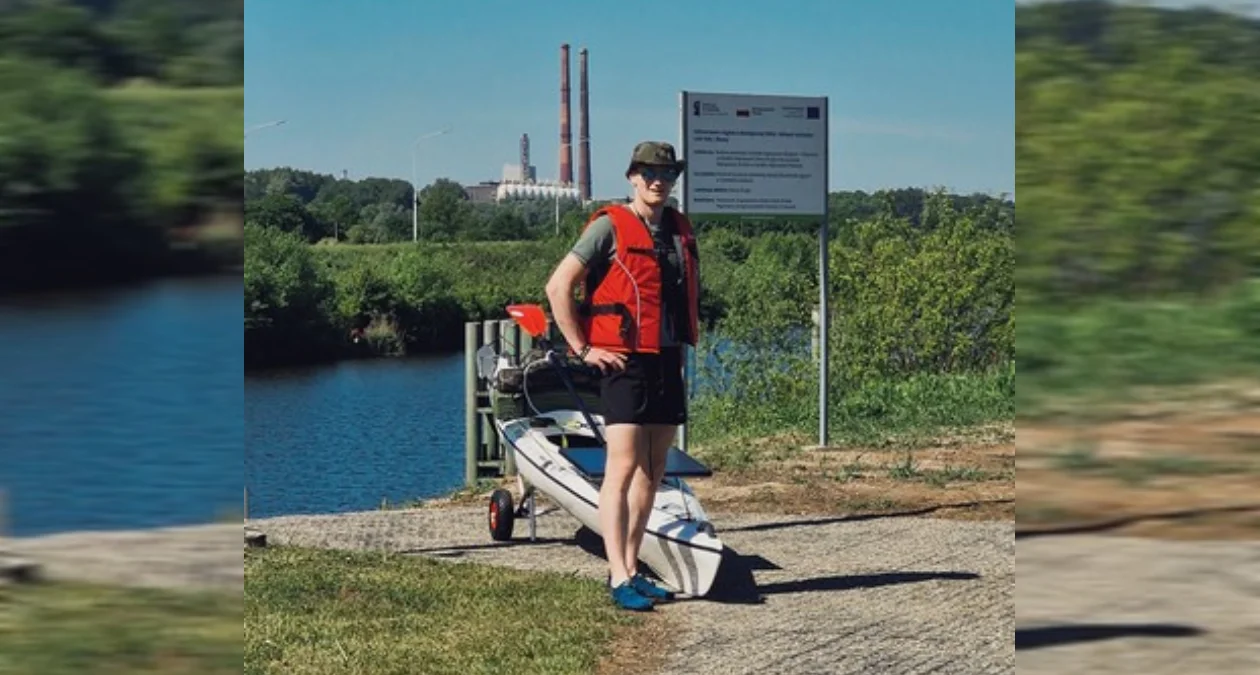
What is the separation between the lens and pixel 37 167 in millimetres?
2330

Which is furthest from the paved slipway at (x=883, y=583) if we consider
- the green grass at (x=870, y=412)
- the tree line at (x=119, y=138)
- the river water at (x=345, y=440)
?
the green grass at (x=870, y=412)

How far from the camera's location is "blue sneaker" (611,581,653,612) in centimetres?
602

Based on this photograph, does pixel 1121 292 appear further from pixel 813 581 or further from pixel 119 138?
pixel 813 581

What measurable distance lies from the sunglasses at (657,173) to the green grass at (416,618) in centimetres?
134

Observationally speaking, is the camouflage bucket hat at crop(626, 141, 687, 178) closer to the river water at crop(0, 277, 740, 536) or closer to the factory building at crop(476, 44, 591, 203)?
the river water at crop(0, 277, 740, 536)

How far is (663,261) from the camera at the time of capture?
5.86 meters

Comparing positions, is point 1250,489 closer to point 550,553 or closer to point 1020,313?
point 1020,313

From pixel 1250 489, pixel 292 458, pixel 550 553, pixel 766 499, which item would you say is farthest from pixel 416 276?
pixel 1250 489

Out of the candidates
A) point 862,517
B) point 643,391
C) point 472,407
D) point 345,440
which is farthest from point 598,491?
point 345,440

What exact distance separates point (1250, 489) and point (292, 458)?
1059 cm

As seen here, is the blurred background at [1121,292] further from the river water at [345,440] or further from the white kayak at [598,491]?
the river water at [345,440]

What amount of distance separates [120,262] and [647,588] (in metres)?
3.97

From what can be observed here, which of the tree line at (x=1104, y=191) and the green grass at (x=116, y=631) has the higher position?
the tree line at (x=1104, y=191)

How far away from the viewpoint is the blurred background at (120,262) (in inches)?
90.4
